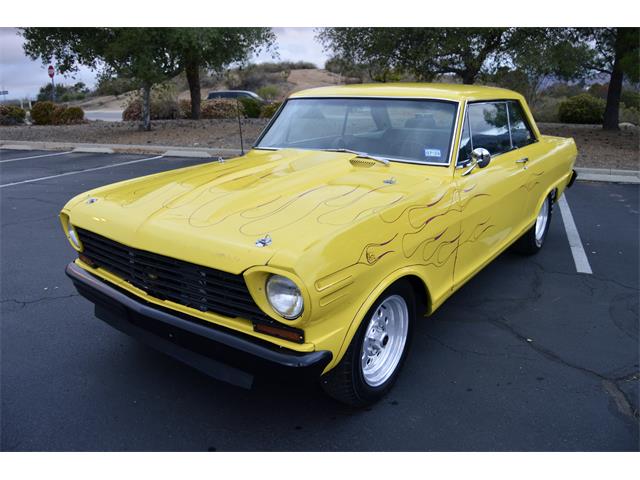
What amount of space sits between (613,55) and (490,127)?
36.8ft

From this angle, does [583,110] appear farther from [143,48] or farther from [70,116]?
[70,116]

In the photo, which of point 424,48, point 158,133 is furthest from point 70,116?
point 424,48

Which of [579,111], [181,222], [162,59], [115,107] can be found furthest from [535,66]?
[115,107]

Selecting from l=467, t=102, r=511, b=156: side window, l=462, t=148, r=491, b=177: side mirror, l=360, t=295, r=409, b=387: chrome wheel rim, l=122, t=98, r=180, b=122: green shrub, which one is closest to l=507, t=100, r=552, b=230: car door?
l=467, t=102, r=511, b=156: side window

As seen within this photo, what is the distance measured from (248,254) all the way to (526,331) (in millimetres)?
2391

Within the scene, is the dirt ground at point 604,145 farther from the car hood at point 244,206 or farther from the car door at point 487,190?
the car hood at point 244,206

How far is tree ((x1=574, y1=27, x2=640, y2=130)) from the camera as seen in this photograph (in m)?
10.7

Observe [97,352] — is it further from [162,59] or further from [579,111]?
[579,111]

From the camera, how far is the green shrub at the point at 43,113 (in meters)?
20.2

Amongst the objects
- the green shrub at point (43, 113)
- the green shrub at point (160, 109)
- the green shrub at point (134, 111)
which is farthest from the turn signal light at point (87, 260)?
the green shrub at point (43, 113)

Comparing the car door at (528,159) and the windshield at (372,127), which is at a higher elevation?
the windshield at (372,127)

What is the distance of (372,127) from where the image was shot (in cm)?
382

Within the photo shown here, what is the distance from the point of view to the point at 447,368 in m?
3.23

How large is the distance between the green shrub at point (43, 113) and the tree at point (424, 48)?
12.0 meters
